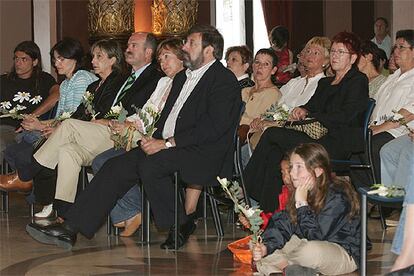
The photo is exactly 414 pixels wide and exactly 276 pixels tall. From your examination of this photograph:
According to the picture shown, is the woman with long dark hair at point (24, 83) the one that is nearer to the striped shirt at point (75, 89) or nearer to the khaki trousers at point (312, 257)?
the striped shirt at point (75, 89)

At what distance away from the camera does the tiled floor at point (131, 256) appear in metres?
6.09

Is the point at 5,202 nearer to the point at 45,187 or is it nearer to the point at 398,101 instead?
the point at 45,187

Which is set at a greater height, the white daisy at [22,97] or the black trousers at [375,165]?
the white daisy at [22,97]

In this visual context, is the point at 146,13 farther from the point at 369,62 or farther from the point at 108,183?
the point at 108,183

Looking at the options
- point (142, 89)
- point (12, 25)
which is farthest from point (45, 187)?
point (12, 25)

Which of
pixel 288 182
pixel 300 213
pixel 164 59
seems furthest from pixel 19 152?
pixel 300 213

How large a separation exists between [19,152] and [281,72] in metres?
3.29

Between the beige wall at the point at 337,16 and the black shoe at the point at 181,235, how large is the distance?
378 inches

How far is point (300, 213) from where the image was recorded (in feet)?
18.5

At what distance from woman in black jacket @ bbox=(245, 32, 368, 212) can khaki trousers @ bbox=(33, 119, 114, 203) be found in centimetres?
108

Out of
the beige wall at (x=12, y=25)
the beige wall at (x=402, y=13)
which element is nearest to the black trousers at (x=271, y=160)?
the beige wall at (x=402, y=13)

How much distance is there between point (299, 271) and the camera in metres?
5.66

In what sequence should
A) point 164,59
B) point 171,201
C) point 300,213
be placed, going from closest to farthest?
point 300,213 < point 171,201 < point 164,59

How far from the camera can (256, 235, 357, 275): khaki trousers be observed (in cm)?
563
